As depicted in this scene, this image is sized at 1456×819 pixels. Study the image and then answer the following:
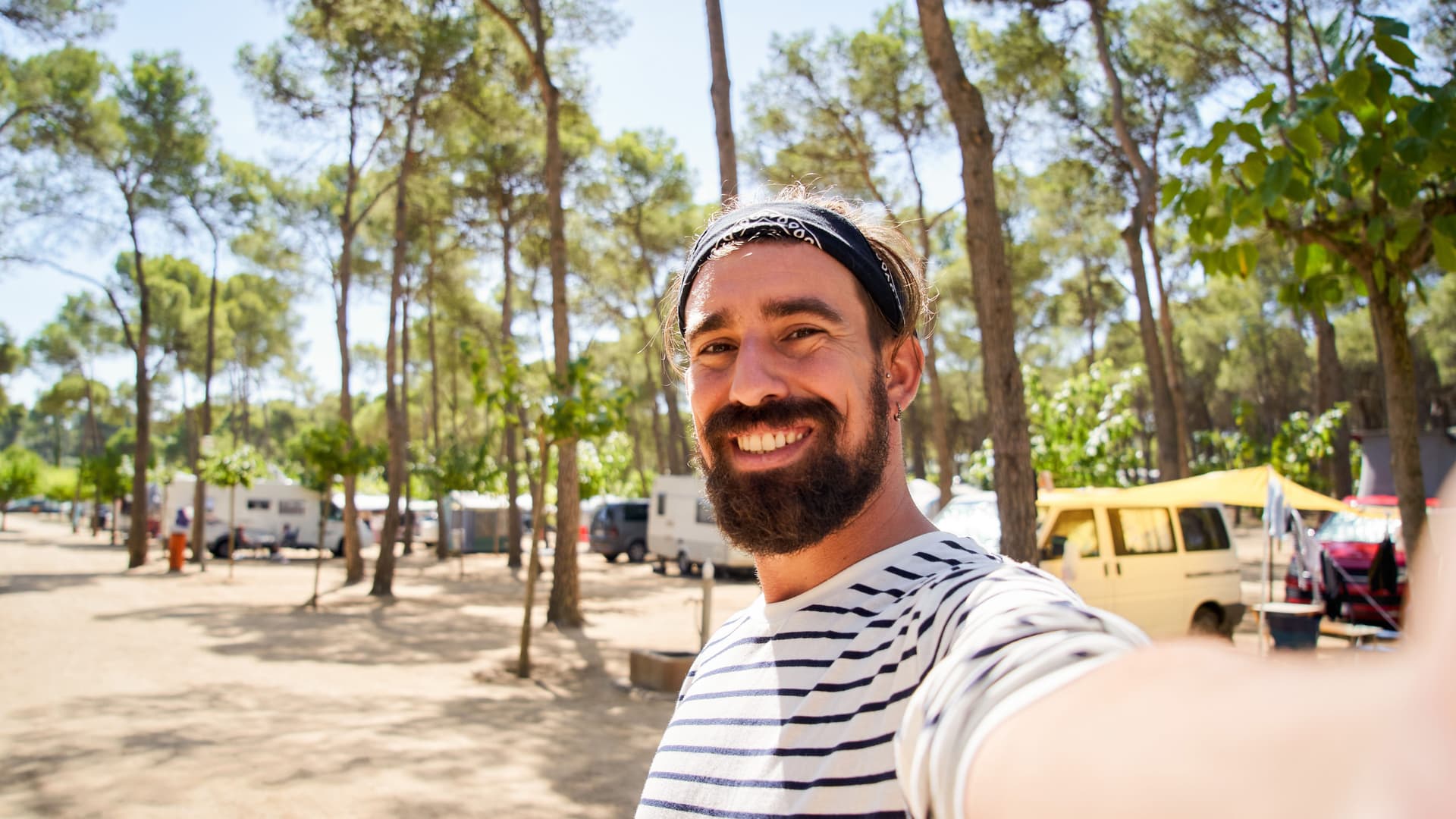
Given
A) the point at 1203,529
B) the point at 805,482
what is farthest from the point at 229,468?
the point at 805,482

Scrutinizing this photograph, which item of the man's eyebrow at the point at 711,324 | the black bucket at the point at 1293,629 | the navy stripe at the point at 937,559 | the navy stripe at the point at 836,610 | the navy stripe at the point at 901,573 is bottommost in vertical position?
the black bucket at the point at 1293,629

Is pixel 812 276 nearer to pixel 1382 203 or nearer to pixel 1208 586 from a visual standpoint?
pixel 1382 203

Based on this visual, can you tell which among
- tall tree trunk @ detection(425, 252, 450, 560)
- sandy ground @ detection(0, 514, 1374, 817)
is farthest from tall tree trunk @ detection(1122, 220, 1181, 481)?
tall tree trunk @ detection(425, 252, 450, 560)

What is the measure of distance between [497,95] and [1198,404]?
3087cm

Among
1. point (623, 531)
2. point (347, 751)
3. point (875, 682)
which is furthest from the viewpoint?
point (623, 531)

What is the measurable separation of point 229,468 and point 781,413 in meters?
24.8

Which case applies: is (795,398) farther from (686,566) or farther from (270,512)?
(270,512)

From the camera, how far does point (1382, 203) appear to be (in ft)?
11.6

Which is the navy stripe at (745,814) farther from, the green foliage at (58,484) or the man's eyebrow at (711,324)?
the green foliage at (58,484)

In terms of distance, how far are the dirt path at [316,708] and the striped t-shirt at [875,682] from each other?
181 inches

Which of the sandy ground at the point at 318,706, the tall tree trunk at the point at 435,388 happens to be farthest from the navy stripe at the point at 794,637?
the tall tree trunk at the point at 435,388

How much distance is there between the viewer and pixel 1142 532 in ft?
32.2

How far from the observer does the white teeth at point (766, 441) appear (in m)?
1.10

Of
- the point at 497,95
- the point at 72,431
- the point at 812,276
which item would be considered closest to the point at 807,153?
the point at 497,95
